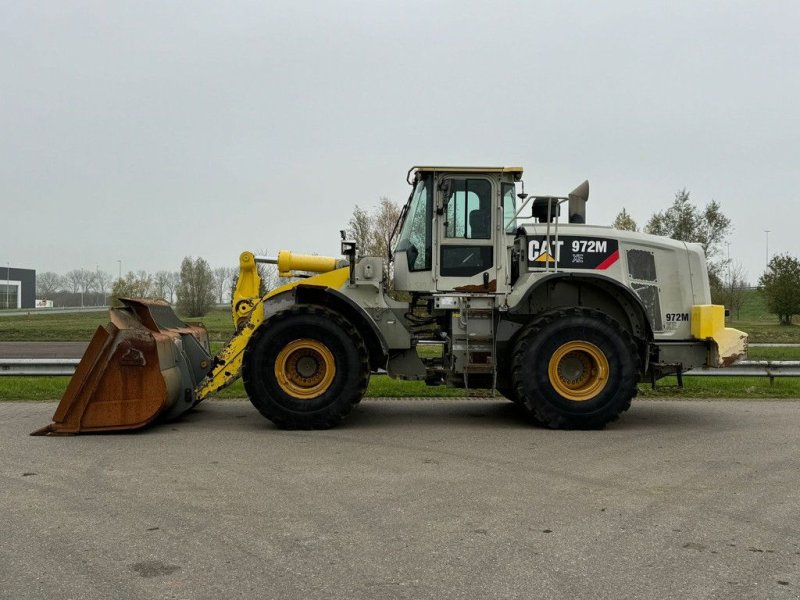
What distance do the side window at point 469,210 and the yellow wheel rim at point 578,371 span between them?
1656 millimetres

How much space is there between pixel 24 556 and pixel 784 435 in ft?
24.0

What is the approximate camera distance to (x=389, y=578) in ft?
12.1

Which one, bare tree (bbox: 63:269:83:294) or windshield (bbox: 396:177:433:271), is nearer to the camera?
windshield (bbox: 396:177:433:271)

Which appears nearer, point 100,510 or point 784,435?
point 100,510

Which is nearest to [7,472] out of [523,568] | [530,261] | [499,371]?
[523,568]

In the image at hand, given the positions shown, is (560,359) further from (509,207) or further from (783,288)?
(783,288)

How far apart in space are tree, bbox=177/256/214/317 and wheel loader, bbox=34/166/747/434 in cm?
4180

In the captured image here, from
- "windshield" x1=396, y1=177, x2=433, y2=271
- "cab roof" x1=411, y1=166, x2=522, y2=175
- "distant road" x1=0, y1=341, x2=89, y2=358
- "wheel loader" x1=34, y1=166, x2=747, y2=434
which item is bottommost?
"distant road" x1=0, y1=341, x2=89, y2=358

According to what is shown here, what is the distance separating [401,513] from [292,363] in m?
3.51

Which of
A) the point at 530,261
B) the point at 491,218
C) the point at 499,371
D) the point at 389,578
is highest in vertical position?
the point at 491,218

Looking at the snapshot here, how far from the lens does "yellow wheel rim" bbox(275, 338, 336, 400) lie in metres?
7.90

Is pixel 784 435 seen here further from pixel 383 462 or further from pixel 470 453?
pixel 383 462

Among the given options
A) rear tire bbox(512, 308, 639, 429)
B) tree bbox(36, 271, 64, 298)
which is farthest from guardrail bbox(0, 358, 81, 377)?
tree bbox(36, 271, 64, 298)

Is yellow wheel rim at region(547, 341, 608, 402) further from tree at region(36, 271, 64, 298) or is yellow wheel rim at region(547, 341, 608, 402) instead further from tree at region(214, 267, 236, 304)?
tree at region(36, 271, 64, 298)
